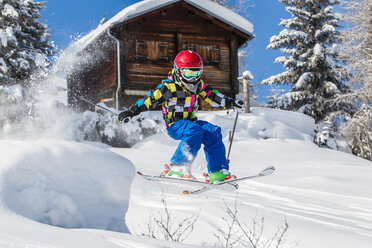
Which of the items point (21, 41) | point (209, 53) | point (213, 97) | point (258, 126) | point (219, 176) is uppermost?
point (21, 41)

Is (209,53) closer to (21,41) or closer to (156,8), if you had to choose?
(156,8)

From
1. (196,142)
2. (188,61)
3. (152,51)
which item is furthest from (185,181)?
(152,51)

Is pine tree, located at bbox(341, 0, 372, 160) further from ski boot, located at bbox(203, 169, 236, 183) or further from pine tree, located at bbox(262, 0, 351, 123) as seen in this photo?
ski boot, located at bbox(203, 169, 236, 183)

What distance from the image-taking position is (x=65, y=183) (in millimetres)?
3887

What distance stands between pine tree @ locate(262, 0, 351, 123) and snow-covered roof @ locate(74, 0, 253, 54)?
12.4 feet

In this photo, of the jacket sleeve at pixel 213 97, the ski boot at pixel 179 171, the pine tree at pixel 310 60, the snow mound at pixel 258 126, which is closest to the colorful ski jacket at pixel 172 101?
the jacket sleeve at pixel 213 97

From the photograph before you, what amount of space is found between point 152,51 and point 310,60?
8.85 m

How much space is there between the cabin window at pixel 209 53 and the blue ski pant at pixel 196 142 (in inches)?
509

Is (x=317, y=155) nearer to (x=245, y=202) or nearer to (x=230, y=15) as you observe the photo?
(x=245, y=202)

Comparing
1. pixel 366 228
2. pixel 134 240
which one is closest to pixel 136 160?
pixel 366 228

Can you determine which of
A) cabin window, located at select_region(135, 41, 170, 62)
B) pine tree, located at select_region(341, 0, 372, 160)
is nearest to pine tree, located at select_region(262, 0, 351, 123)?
pine tree, located at select_region(341, 0, 372, 160)

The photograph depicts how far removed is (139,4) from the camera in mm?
14422

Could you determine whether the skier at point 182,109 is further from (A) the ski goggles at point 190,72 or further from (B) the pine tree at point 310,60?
(B) the pine tree at point 310,60

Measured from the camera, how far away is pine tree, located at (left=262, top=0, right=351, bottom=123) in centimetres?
1897
